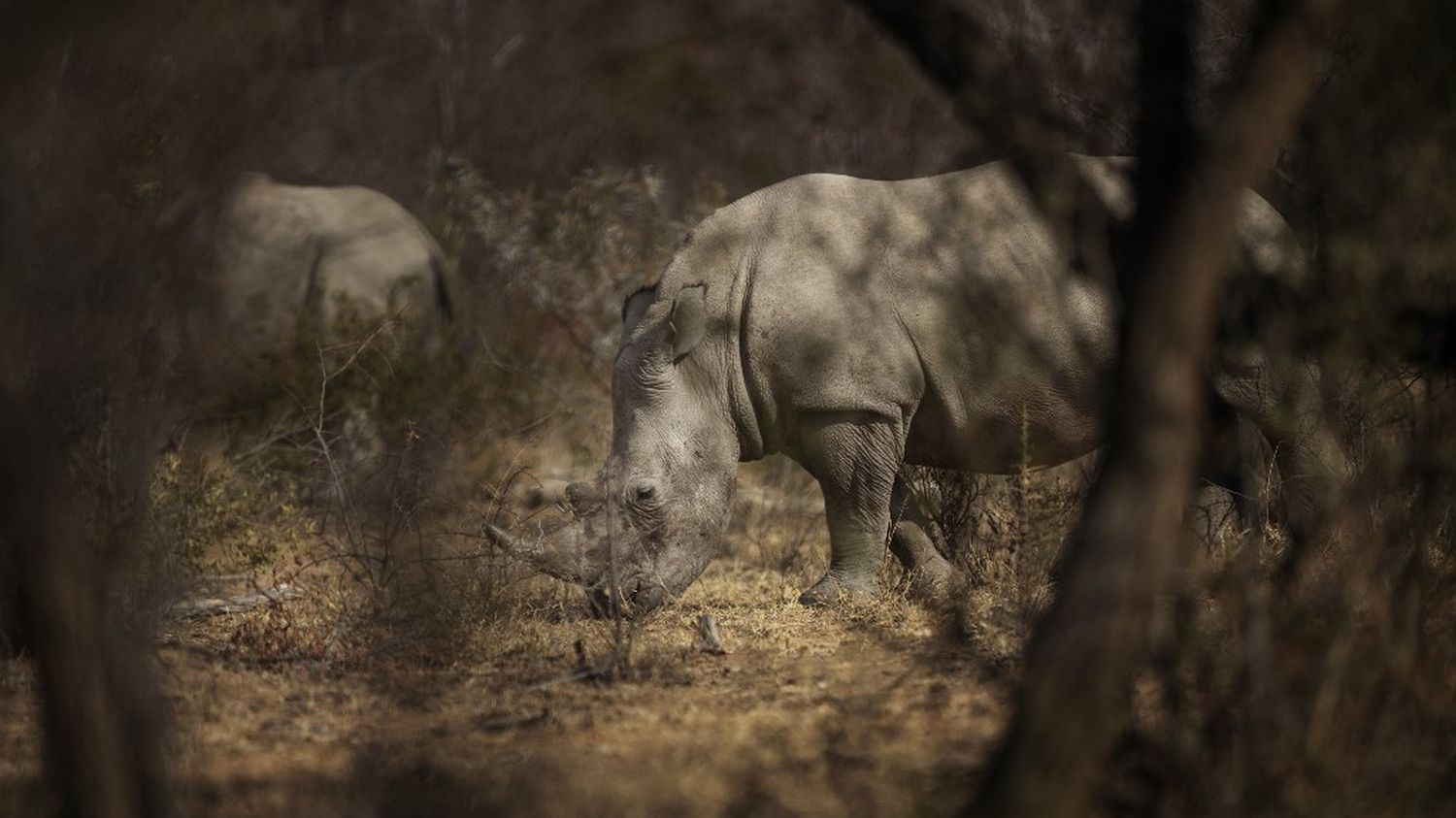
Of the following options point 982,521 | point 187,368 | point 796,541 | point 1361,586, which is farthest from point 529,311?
point 1361,586

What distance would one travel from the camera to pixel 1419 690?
13.4 ft

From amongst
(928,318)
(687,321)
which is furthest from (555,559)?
(928,318)

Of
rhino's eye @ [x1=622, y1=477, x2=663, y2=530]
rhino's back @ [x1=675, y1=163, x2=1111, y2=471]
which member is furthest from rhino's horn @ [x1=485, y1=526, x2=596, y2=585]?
rhino's back @ [x1=675, y1=163, x2=1111, y2=471]

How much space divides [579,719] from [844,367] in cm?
232

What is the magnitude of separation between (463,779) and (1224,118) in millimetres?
2488

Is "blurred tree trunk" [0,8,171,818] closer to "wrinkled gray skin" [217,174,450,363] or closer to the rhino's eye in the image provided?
the rhino's eye

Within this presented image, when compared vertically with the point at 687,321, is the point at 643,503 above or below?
below

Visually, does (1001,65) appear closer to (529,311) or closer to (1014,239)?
(1014,239)

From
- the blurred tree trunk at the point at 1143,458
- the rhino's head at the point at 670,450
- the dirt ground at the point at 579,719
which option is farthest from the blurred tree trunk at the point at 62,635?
the rhino's head at the point at 670,450

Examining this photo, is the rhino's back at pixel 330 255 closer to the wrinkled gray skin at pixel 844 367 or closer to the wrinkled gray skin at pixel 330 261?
the wrinkled gray skin at pixel 330 261

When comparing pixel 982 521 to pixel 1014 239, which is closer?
pixel 1014 239

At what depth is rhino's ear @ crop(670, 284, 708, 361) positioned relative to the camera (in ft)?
25.4

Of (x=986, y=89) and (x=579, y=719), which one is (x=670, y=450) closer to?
(x=579, y=719)

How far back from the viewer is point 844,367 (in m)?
7.45
